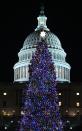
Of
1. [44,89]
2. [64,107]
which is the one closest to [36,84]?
[44,89]

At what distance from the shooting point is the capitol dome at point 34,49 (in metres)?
147

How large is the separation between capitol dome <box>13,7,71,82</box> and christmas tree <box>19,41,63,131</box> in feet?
294

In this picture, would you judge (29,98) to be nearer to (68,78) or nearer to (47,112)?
(47,112)

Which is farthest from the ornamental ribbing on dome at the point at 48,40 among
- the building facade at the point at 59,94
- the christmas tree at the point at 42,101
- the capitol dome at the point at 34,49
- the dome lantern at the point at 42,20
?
the christmas tree at the point at 42,101

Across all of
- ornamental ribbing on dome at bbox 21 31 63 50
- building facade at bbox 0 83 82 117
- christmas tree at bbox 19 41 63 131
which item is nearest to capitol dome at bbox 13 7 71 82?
ornamental ribbing on dome at bbox 21 31 63 50

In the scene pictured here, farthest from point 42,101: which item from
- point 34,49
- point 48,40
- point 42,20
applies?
point 42,20

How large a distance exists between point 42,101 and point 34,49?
93.4 meters

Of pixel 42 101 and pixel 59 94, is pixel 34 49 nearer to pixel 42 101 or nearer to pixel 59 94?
pixel 59 94

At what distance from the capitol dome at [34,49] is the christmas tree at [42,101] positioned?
3527 inches

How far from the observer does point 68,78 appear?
485 feet

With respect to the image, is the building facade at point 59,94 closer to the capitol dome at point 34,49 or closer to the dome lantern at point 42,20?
the capitol dome at point 34,49

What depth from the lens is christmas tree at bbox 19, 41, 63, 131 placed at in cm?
5297

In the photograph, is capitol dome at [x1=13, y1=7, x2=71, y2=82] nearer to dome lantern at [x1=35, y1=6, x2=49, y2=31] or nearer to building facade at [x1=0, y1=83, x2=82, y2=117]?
dome lantern at [x1=35, y1=6, x2=49, y2=31]

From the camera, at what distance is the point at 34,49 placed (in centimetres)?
14650
